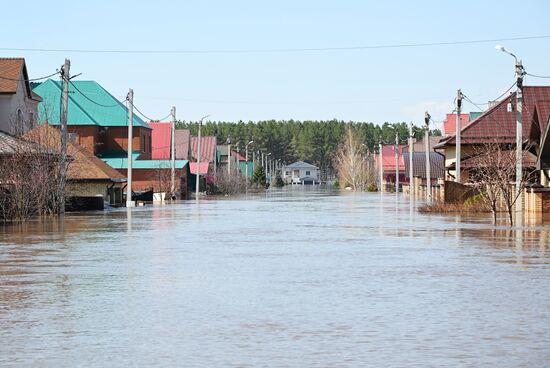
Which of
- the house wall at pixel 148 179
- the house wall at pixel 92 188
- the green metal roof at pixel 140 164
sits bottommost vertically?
the house wall at pixel 92 188

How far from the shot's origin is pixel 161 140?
119m

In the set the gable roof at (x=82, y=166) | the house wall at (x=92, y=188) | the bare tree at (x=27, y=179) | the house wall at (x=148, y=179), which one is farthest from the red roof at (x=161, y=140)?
the bare tree at (x=27, y=179)

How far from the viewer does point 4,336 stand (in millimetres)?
11766

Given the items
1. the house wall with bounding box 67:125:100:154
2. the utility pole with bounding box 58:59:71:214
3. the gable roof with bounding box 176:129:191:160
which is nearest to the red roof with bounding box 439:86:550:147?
the utility pole with bounding box 58:59:71:214

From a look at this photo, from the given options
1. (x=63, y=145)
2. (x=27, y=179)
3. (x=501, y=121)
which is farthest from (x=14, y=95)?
(x=501, y=121)

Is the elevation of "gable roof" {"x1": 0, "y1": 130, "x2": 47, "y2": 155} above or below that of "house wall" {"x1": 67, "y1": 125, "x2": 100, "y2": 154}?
below

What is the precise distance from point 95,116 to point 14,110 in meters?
36.5

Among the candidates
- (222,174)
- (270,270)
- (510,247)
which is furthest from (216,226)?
(222,174)

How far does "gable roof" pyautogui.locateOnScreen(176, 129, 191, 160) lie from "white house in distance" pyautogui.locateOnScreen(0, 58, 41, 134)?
57738mm

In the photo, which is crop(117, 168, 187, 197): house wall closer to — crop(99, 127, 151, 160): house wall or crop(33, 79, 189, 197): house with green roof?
crop(33, 79, 189, 197): house with green roof

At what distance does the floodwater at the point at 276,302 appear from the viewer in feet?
35.0

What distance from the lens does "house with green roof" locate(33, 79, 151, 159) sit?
3686 inches

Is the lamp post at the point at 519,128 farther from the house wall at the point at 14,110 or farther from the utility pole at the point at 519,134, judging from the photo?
the house wall at the point at 14,110

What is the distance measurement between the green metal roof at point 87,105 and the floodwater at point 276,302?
66.9m
